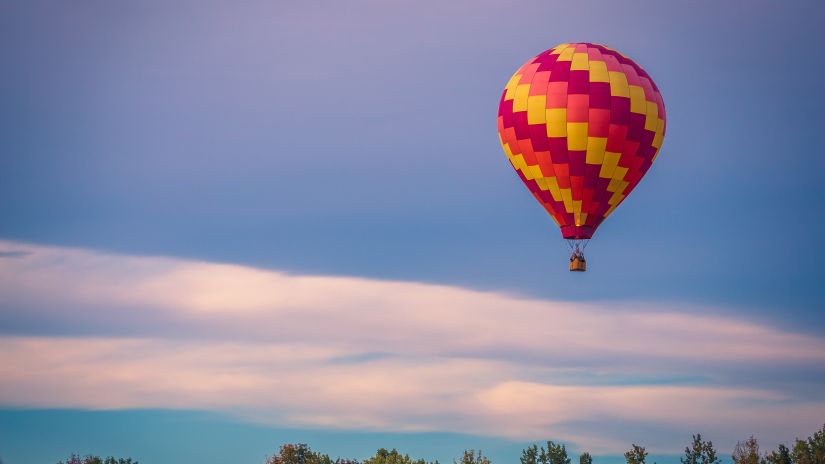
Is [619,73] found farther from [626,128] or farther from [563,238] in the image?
[563,238]

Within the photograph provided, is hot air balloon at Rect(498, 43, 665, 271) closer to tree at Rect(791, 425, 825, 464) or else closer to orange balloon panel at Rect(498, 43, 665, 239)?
orange balloon panel at Rect(498, 43, 665, 239)

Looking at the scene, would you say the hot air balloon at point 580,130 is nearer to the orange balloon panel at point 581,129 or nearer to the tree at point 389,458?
the orange balloon panel at point 581,129

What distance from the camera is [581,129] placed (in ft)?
215

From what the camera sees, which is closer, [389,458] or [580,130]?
[580,130]

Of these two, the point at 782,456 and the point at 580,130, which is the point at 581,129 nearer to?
the point at 580,130

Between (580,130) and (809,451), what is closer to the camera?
(580,130)

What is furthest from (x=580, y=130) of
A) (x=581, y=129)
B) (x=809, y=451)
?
(x=809, y=451)

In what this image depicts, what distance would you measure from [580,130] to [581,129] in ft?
0.22

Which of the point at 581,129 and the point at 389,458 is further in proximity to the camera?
the point at 389,458

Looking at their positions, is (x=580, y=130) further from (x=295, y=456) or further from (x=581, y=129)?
(x=295, y=456)

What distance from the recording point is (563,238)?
6700 cm

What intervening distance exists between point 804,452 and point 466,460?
90.7 feet

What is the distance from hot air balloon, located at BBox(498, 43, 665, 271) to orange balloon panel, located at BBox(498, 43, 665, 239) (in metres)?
0.05

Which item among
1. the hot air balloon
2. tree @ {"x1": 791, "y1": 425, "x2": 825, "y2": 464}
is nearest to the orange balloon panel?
the hot air balloon
